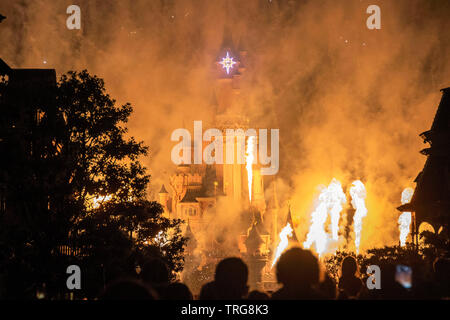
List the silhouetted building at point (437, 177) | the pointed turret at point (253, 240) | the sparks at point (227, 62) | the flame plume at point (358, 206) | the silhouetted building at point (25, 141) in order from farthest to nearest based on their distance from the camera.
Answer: the sparks at point (227, 62) → the pointed turret at point (253, 240) → the flame plume at point (358, 206) → the silhouetted building at point (437, 177) → the silhouetted building at point (25, 141)

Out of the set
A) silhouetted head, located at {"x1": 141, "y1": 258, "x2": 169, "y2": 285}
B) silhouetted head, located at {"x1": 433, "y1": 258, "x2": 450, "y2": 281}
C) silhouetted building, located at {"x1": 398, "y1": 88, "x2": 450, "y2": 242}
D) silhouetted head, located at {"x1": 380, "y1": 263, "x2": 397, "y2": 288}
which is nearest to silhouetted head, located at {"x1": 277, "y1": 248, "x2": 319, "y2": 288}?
silhouetted head, located at {"x1": 380, "y1": 263, "x2": 397, "y2": 288}

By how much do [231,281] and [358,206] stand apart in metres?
65.2

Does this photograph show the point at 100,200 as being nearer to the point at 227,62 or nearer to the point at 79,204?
the point at 79,204

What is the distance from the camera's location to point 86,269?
21.0 m

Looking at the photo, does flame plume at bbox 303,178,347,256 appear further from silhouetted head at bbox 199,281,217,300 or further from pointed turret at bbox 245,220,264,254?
silhouetted head at bbox 199,281,217,300

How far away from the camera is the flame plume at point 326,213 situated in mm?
71375

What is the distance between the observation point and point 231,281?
7688 mm

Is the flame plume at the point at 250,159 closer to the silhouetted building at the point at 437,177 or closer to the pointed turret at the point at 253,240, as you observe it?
the pointed turret at the point at 253,240

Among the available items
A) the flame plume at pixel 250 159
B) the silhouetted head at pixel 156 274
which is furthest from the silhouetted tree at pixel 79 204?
the flame plume at pixel 250 159

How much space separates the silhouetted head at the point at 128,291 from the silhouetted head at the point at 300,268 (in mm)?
1896

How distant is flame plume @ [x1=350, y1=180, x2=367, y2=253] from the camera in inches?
2752

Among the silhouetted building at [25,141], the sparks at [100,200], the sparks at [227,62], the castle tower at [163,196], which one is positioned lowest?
the sparks at [100,200]

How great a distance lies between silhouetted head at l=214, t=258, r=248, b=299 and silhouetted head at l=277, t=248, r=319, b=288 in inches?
30.9
